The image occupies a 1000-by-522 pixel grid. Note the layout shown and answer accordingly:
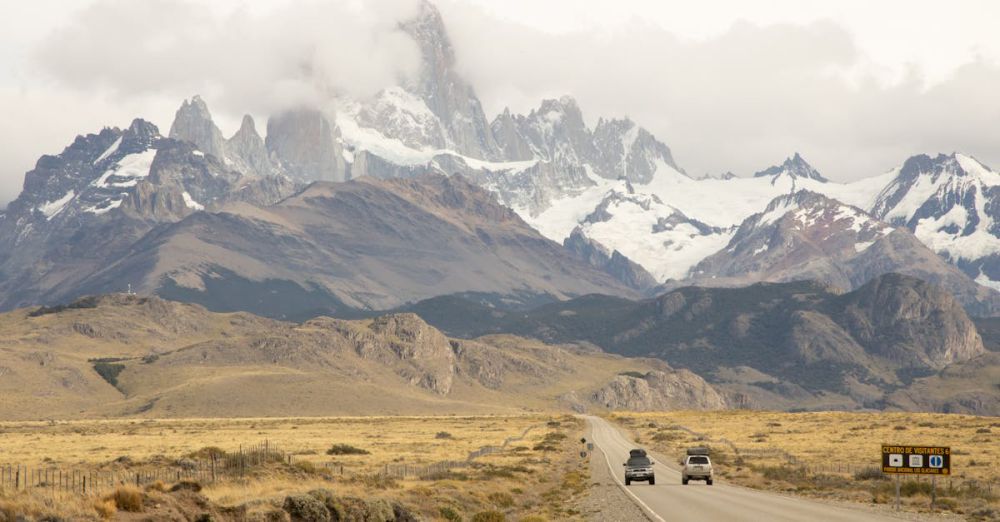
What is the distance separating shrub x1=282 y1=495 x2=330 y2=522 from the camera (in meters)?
38.4

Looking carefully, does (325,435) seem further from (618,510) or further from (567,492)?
(618,510)

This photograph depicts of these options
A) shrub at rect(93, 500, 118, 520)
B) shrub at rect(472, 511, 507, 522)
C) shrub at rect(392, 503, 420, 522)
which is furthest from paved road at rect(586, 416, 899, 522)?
shrub at rect(93, 500, 118, 520)

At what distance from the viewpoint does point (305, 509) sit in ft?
127

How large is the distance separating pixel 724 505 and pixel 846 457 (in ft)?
180

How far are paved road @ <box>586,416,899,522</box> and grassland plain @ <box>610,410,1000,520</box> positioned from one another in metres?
4.35

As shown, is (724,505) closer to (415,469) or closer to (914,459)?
(914,459)

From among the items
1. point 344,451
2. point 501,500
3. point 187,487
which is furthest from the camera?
point 344,451

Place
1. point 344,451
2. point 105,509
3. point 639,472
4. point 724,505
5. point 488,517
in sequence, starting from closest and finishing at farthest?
1. point 105,509
2. point 488,517
3. point 724,505
4. point 639,472
5. point 344,451

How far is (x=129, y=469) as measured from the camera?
68562 mm

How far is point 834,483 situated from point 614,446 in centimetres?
6688

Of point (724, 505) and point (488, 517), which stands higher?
point (724, 505)

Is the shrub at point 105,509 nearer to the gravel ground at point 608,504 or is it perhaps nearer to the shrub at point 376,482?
the gravel ground at point 608,504

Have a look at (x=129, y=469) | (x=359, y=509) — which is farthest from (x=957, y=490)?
(x=129, y=469)

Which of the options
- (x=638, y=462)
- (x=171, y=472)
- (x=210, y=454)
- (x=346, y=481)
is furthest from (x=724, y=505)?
(x=210, y=454)
